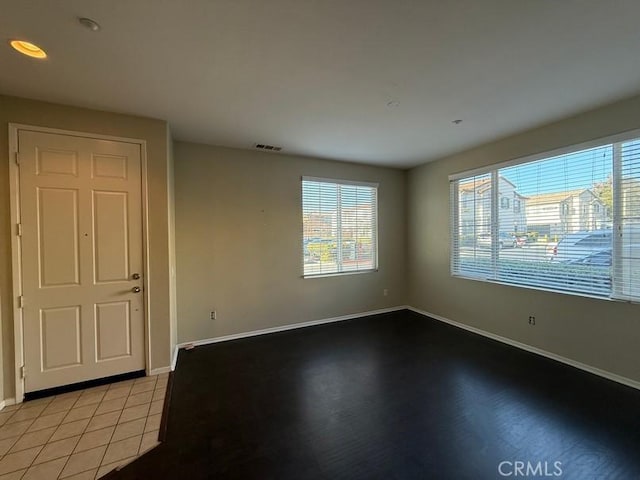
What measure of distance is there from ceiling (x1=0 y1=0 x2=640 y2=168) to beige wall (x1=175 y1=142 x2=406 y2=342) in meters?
0.86

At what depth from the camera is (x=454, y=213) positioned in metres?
4.41

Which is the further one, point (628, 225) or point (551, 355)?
point (551, 355)

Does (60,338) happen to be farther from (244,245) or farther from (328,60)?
(328,60)

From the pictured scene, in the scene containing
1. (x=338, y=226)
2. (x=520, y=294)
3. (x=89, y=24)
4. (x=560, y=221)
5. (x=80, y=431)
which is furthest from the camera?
(x=338, y=226)

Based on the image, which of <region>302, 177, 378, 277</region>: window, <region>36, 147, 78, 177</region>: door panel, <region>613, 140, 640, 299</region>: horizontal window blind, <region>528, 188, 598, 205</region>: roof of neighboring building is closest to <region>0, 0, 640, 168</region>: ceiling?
<region>36, 147, 78, 177</region>: door panel

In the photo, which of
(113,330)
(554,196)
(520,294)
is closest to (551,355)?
(520,294)

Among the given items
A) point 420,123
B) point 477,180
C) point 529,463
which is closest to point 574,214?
point 477,180

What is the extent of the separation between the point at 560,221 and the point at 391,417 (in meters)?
2.87

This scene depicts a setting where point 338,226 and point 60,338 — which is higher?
point 338,226

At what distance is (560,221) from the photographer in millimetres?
3145

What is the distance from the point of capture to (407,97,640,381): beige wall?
2689 millimetres

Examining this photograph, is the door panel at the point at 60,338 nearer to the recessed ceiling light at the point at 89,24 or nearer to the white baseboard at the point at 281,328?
the white baseboard at the point at 281,328

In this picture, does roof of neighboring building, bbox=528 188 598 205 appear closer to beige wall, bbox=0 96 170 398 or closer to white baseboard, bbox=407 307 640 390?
white baseboard, bbox=407 307 640 390

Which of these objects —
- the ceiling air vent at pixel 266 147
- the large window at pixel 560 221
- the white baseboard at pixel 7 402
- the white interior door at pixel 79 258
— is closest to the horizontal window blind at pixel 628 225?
the large window at pixel 560 221
